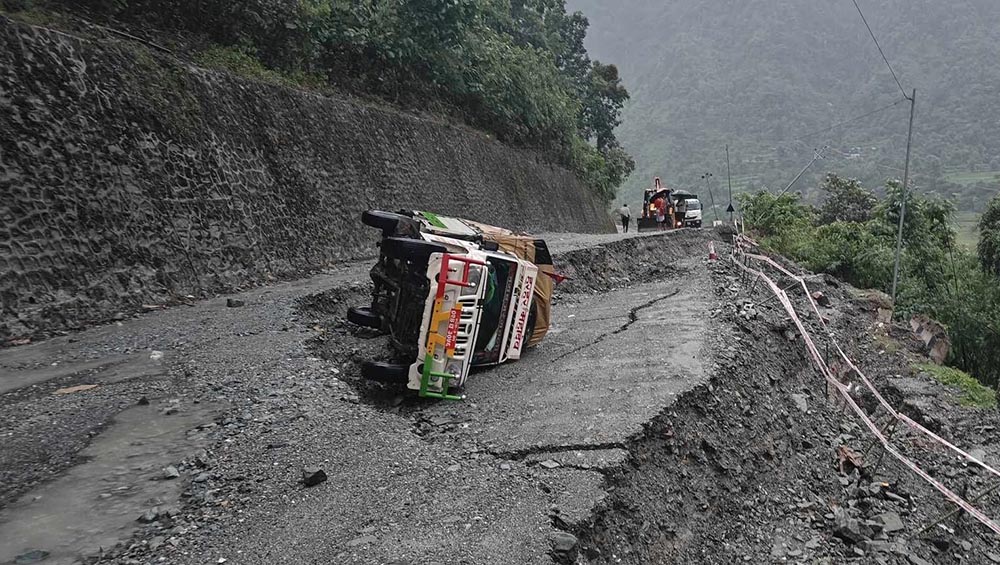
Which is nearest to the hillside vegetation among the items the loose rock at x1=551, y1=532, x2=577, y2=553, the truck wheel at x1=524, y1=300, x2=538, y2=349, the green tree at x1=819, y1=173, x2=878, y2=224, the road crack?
the green tree at x1=819, y1=173, x2=878, y2=224

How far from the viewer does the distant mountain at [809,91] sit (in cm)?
5972

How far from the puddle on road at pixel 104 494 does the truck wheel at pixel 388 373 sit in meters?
1.31

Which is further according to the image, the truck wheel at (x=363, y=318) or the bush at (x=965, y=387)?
the bush at (x=965, y=387)

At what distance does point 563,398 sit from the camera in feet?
17.7

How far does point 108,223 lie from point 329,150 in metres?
5.44

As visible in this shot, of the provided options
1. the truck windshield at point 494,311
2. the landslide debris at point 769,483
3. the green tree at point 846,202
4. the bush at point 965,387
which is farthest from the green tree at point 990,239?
the truck windshield at point 494,311

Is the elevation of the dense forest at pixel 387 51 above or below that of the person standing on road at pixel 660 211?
above

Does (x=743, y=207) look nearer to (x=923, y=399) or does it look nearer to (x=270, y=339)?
(x=923, y=399)

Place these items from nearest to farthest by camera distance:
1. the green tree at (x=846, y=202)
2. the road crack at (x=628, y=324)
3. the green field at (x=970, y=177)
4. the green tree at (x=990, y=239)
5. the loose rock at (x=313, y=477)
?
1. the loose rock at (x=313, y=477)
2. the road crack at (x=628, y=324)
3. the green tree at (x=990, y=239)
4. the green tree at (x=846, y=202)
5. the green field at (x=970, y=177)

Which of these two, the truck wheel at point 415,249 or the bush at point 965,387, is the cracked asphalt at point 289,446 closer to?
the truck wheel at point 415,249

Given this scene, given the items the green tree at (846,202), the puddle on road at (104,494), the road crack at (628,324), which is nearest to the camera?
the puddle on road at (104,494)

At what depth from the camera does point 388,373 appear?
5.25 m

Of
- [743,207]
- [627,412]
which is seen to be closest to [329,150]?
[627,412]

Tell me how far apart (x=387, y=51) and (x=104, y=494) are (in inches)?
549
